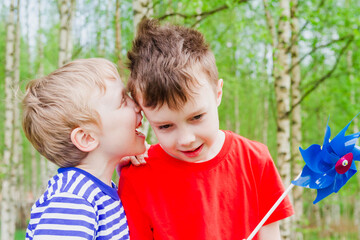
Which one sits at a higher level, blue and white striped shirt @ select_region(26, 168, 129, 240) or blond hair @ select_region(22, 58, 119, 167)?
blond hair @ select_region(22, 58, 119, 167)

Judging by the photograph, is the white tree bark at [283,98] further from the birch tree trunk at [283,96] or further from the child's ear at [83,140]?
the child's ear at [83,140]

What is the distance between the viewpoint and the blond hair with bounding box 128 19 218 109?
1572 mm

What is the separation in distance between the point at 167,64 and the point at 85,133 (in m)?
0.46

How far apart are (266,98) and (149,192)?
1444 centimetres

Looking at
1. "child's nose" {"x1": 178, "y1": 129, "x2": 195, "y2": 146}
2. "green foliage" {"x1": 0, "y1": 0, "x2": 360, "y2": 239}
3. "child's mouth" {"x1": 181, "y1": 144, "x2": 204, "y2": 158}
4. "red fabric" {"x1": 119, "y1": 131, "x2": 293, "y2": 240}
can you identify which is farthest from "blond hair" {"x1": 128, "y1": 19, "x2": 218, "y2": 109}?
"green foliage" {"x1": 0, "y1": 0, "x2": 360, "y2": 239}

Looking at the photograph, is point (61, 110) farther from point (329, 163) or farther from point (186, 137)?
point (329, 163)

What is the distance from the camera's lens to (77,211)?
1.55 m

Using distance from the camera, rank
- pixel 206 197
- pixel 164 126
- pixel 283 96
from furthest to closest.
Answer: pixel 283 96
pixel 206 197
pixel 164 126

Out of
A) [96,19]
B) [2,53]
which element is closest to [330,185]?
[96,19]

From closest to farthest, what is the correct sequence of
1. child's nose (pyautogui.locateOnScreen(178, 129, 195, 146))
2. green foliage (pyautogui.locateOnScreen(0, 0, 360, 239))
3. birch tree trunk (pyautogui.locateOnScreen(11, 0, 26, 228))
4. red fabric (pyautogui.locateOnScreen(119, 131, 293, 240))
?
child's nose (pyautogui.locateOnScreen(178, 129, 195, 146)), red fabric (pyautogui.locateOnScreen(119, 131, 293, 240)), green foliage (pyautogui.locateOnScreen(0, 0, 360, 239)), birch tree trunk (pyautogui.locateOnScreen(11, 0, 26, 228))

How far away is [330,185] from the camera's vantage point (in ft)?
5.71

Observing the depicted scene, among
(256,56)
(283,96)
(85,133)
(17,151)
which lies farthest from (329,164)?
(256,56)

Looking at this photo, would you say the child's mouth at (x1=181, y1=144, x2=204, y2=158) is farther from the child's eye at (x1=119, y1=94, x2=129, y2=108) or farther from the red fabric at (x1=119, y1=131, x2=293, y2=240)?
the child's eye at (x1=119, y1=94, x2=129, y2=108)

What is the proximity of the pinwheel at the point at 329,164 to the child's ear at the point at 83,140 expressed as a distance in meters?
0.82
